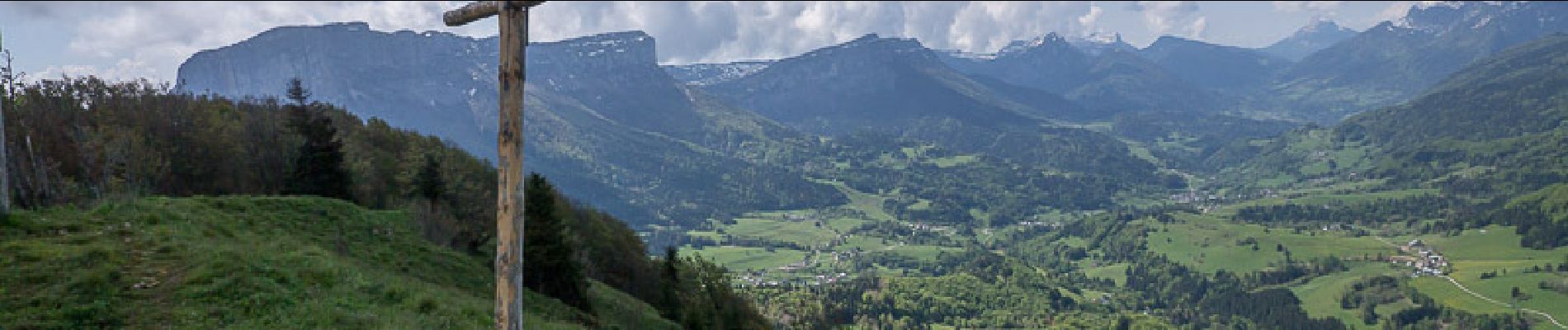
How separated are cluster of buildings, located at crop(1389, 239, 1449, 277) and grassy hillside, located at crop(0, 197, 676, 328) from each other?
212150 mm

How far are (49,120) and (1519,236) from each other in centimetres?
28263

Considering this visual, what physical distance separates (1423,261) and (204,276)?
242 meters

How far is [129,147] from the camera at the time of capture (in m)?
39.2

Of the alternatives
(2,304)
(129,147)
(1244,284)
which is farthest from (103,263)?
(1244,284)

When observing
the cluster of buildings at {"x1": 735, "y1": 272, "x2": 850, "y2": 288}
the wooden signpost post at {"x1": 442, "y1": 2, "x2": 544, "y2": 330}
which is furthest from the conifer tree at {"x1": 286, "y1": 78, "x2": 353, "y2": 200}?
the cluster of buildings at {"x1": 735, "y1": 272, "x2": 850, "y2": 288}

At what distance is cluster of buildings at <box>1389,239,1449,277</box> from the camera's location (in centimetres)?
16888

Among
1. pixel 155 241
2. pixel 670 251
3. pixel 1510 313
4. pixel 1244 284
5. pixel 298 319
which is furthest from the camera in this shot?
pixel 1244 284

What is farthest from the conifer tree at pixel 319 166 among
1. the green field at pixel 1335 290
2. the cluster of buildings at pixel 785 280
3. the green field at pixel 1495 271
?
the green field at pixel 1495 271

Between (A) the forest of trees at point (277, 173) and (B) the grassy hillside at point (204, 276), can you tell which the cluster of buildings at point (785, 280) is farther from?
(B) the grassy hillside at point (204, 276)

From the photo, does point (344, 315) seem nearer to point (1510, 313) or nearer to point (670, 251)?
point (670, 251)

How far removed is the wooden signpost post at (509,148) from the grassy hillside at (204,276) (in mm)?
9849

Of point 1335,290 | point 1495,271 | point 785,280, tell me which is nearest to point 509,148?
point 785,280

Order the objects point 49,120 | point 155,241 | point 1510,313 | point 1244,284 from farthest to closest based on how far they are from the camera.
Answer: point 1244,284 → point 1510,313 → point 49,120 → point 155,241

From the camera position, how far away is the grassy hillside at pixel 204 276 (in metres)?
15.4
